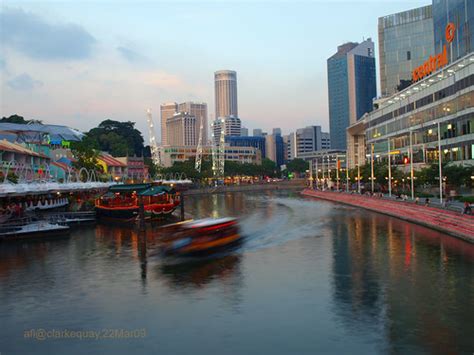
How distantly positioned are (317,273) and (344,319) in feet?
35.6

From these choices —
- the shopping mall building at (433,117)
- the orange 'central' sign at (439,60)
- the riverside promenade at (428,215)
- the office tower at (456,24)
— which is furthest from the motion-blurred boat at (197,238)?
the office tower at (456,24)

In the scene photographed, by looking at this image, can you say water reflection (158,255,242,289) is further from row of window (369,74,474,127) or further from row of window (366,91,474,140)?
row of window (369,74,474,127)

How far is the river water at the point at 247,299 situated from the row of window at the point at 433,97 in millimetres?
45618

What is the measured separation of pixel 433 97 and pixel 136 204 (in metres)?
63.3

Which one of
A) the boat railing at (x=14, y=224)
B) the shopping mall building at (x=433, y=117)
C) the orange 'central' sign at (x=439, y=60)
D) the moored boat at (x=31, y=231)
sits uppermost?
the orange 'central' sign at (x=439, y=60)

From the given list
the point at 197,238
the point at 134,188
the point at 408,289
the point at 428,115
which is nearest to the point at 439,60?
the point at 428,115

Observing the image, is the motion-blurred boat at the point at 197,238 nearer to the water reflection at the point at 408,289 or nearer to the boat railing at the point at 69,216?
the water reflection at the point at 408,289

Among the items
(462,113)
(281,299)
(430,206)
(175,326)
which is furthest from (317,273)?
(462,113)

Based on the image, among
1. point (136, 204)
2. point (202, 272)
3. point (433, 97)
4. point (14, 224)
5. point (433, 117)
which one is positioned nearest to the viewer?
point (202, 272)

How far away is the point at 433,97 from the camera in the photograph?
10088 centimetres

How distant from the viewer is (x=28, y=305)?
2802cm

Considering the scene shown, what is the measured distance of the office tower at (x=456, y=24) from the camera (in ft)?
336

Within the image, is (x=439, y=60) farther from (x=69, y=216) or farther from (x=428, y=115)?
(x=69, y=216)

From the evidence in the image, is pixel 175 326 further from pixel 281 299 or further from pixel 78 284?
pixel 78 284
